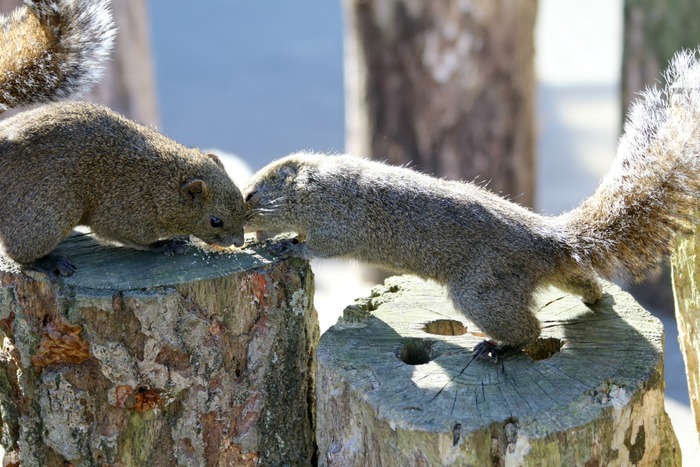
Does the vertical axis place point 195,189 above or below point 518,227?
above

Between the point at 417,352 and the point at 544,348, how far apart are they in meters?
0.43

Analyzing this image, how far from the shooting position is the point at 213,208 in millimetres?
3254

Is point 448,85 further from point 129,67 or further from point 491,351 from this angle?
point 491,351

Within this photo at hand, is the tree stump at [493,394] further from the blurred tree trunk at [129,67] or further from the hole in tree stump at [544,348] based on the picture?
the blurred tree trunk at [129,67]

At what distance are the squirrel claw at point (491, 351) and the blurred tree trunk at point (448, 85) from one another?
3282 mm

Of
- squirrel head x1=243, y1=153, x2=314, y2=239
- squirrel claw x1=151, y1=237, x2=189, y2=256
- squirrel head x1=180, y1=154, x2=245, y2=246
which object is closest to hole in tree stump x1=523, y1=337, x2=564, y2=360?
squirrel head x1=243, y1=153, x2=314, y2=239

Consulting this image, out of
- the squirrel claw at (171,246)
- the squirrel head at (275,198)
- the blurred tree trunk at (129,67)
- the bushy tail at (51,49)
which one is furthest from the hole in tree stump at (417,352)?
the blurred tree trunk at (129,67)

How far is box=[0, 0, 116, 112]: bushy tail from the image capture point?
3350 millimetres

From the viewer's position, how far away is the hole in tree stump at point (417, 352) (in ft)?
9.46

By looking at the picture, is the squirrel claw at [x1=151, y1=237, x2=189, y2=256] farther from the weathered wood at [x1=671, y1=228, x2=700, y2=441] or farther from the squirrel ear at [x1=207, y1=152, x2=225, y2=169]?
the weathered wood at [x1=671, y1=228, x2=700, y2=441]

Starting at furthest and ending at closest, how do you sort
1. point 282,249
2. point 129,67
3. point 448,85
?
point 129,67
point 448,85
point 282,249

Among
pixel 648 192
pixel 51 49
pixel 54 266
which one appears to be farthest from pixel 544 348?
pixel 51 49

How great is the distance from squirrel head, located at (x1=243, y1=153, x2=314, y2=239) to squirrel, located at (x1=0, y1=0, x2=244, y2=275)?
0.10 m

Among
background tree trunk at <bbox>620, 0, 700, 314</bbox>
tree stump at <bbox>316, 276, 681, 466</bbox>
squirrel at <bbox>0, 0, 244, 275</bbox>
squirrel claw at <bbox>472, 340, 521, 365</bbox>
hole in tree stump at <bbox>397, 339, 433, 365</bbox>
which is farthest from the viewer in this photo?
background tree trunk at <bbox>620, 0, 700, 314</bbox>
